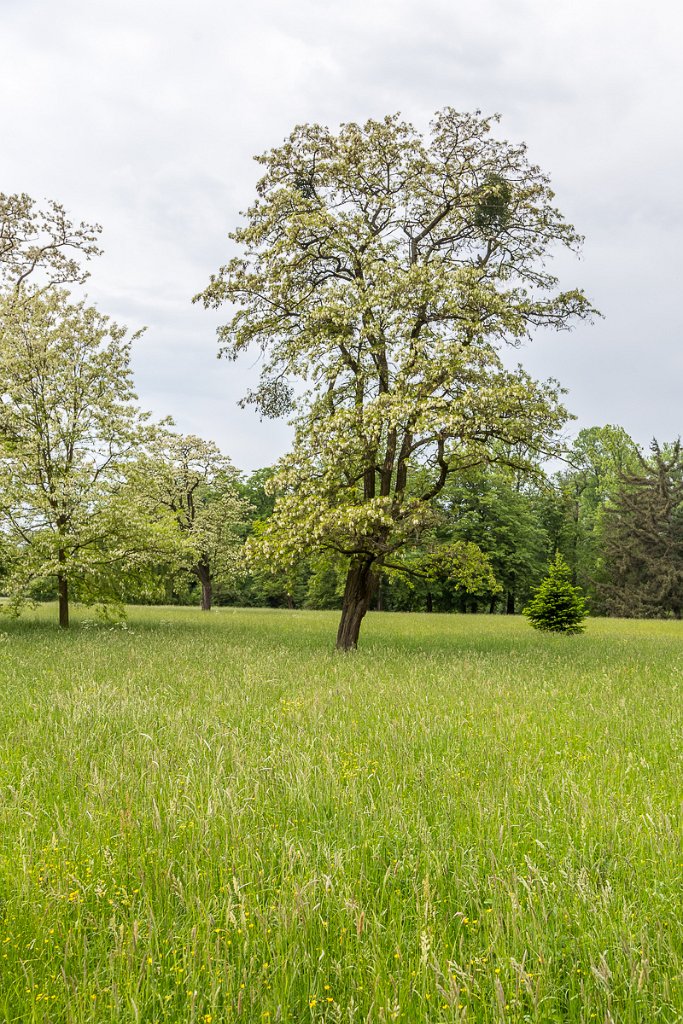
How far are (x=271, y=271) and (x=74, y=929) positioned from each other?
51.9ft

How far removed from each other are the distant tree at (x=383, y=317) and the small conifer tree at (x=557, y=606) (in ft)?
50.0

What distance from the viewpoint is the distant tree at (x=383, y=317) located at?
14.2 m

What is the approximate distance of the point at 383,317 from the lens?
15.2m

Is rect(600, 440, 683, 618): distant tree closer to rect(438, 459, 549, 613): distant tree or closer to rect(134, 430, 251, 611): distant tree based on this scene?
rect(438, 459, 549, 613): distant tree

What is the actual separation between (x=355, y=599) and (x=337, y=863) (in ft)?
46.5

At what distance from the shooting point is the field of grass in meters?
2.51

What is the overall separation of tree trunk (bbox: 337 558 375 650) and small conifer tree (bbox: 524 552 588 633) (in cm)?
1554

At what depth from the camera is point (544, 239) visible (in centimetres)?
1694

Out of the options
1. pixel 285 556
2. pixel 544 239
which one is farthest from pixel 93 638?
pixel 544 239

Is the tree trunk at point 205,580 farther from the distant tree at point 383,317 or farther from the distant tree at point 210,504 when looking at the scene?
the distant tree at point 383,317

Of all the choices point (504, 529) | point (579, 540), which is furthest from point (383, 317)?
point (579, 540)

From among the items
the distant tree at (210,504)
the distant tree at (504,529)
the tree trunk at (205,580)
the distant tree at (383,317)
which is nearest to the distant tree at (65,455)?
the distant tree at (383,317)

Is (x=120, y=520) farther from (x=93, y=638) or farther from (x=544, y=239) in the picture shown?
(x=544, y=239)

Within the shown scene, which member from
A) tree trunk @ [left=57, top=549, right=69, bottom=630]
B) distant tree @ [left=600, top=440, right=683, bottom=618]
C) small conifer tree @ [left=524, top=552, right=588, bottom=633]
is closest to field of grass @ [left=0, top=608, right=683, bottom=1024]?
tree trunk @ [left=57, top=549, right=69, bottom=630]
